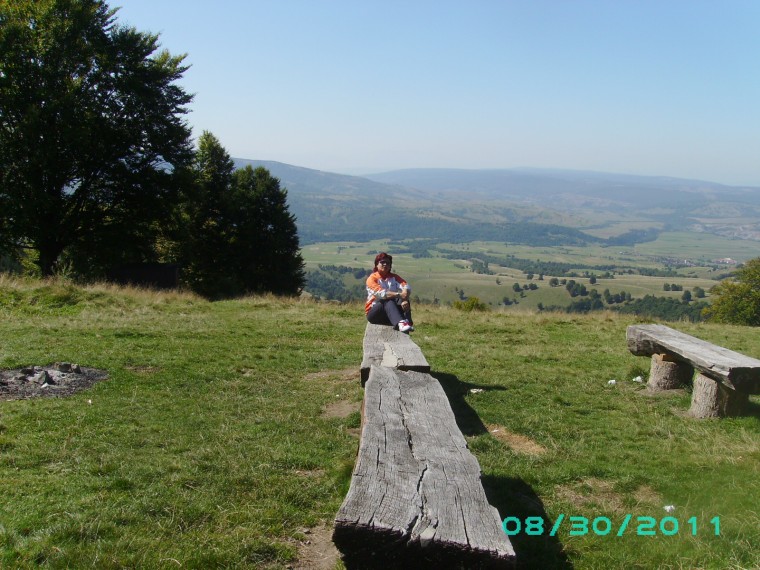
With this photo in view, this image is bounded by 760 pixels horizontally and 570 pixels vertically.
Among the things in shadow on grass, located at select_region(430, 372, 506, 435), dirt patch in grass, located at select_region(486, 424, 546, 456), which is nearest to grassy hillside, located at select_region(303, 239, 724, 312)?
shadow on grass, located at select_region(430, 372, 506, 435)

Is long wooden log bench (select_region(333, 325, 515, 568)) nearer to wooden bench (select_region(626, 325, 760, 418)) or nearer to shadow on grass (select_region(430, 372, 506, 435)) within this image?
shadow on grass (select_region(430, 372, 506, 435))

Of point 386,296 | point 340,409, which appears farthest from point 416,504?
point 386,296

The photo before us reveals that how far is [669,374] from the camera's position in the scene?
28.1 feet

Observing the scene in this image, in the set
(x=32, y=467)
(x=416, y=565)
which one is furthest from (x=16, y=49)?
(x=416, y=565)

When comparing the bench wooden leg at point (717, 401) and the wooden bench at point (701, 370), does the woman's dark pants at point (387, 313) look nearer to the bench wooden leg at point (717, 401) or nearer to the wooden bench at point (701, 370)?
the wooden bench at point (701, 370)

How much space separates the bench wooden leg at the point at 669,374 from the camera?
8.50 meters

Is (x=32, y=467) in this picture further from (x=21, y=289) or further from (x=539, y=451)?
(x=21, y=289)

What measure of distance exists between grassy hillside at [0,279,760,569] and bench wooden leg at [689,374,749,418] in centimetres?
18

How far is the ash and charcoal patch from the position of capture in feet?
23.0

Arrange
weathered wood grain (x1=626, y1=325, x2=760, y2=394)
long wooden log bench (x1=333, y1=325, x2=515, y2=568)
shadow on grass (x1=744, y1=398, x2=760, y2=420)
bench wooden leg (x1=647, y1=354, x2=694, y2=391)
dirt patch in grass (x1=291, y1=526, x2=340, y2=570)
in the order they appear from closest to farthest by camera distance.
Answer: long wooden log bench (x1=333, y1=325, x2=515, y2=568)
dirt patch in grass (x1=291, y1=526, x2=340, y2=570)
weathered wood grain (x1=626, y1=325, x2=760, y2=394)
shadow on grass (x1=744, y1=398, x2=760, y2=420)
bench wooden leg (x1=647, y1=354, x2=694, y2=391)

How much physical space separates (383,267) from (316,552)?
6123 millimetres

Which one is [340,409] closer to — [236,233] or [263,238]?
[236,233]
